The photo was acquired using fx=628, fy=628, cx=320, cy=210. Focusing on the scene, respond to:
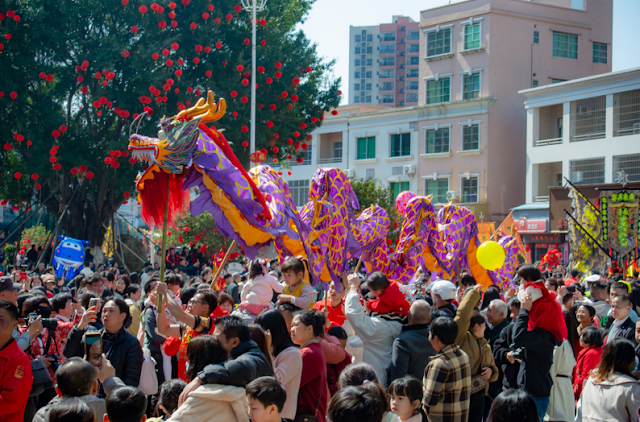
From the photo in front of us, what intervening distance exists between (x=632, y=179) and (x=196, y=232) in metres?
16.8

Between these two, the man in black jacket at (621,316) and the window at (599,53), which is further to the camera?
the window at (599,53)

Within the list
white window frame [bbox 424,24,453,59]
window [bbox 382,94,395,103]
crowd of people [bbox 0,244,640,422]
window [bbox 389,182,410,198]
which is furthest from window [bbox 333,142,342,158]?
window [bbox 382,94,395,103]

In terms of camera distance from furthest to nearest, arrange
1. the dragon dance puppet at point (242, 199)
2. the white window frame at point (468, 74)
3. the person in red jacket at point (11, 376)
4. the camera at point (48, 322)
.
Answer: the white window frame at point (468, 74)
the dragon dance puppet at point (242, 199)
the camera at point (48, 322)
the person in red jacket at point (11, 376)

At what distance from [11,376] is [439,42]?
29.4 meters

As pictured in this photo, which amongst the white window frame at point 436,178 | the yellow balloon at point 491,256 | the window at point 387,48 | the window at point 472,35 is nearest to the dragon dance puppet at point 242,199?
the yellow balloon at point 491,256

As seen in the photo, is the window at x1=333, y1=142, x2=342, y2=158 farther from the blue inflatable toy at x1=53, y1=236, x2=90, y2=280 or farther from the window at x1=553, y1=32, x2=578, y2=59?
the blue inflatable toy at x1=53, y1=236, x2=90, y2=280

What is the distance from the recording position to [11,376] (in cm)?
395

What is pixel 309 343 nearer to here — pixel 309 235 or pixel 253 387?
pixel 253 387

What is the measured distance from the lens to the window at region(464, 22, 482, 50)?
29375 mm

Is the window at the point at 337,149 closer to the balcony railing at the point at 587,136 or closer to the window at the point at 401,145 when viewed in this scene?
the window at the point at 401,145

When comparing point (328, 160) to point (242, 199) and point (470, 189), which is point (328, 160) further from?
point (242, 199)

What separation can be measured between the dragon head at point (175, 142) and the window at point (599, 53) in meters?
28.6

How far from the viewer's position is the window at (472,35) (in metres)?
29.4

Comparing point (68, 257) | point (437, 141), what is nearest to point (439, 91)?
point (437, 141)
